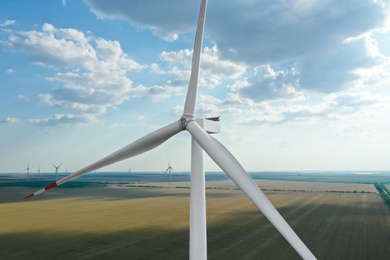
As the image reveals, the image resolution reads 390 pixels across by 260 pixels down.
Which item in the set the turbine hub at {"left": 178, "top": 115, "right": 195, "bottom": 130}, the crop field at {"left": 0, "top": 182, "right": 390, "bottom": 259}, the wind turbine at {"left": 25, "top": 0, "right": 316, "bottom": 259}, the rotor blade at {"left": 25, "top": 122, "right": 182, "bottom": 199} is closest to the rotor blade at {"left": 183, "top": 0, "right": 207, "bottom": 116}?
the wind turbine at {"left": 25, "top": 0, "right": 316, "bottom": 259}

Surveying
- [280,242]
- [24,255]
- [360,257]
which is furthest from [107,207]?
[360,257]

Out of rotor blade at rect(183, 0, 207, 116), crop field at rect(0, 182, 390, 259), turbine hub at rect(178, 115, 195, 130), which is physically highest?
rotor blade at rect(183, 0, 207, 116)

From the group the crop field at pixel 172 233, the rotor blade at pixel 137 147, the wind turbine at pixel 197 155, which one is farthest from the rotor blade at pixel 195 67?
the crop field at pixel 172 233

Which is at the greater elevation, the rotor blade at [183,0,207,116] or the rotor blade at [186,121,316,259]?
the rotor blade at [183,0,207,116]

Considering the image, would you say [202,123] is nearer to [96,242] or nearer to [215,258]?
[215,258]

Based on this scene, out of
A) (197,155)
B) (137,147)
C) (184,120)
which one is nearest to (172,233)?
(137,147)

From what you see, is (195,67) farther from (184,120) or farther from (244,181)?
(244,181)

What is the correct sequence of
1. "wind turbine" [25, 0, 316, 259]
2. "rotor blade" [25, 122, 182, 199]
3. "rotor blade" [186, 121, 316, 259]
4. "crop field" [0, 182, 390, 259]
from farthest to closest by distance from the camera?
"crop field" [0, 182, 390, 259]
"rotor blade" [25, 122, 182, 199]
"wind turbine" [25, 0, 316, 259]
"rotor blade" [186, 121, 316, 259]

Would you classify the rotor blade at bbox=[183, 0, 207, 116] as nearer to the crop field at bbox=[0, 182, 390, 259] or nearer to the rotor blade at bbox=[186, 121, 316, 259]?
the rotor blade at bbox=[186, 121, 316, 259]

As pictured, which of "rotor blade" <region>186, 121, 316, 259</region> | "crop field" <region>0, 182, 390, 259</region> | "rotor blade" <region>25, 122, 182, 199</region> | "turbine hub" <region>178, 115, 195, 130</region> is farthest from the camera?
"crop field" <region>0, 182, 390, 259</region>
